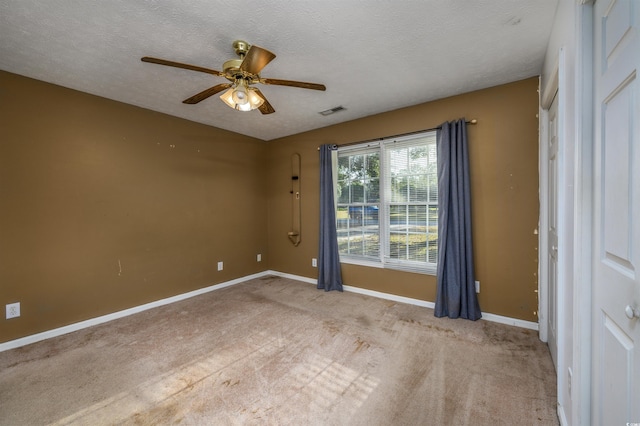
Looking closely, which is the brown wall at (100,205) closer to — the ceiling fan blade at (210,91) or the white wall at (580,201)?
the ceiling fan blade at (210,91)

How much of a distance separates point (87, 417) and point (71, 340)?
1.36 metres

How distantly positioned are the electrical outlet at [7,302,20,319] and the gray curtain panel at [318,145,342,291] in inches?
128

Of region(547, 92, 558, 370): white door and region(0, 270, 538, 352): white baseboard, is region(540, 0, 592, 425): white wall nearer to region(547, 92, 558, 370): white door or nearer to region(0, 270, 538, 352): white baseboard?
region(547, 92, 558, 370): white door

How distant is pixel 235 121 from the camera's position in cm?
378

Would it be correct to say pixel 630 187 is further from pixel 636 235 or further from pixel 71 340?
pixel 71 340

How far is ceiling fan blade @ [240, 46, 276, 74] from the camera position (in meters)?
1.58

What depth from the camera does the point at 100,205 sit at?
2.91 meters

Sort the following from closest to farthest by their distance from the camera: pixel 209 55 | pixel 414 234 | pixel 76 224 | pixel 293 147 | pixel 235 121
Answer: pixel 209 55
pixel 76 224
pixel 414 234
pixel 235 121
pixel 293 147

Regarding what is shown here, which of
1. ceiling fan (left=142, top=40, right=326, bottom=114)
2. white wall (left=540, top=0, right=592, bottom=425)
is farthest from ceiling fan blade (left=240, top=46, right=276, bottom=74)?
white wall (left=540, top=0, right=592, bottom=425)

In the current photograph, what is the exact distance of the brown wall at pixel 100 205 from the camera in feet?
7.96

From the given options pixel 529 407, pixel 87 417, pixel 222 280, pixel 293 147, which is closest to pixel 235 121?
pixel 293 147

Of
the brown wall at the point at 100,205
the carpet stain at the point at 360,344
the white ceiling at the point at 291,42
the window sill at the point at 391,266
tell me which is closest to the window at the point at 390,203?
the window sill at the point at 391,266

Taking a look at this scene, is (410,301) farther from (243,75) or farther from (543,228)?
(243,75)

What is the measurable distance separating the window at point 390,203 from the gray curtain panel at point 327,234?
0.16m
